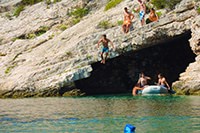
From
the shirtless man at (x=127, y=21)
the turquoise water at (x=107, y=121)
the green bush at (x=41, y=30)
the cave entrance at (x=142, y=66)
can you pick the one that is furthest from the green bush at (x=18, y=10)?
the turquoise water at (x=107, y=121)

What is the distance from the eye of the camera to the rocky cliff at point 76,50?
2662cm

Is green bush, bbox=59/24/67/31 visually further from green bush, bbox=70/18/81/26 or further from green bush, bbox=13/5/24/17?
green bush, bbox=13/5/24/17

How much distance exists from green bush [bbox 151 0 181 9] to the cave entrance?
384 centimetres

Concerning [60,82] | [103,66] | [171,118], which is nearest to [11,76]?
[60,82]

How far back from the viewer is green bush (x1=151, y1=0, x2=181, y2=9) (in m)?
29.1

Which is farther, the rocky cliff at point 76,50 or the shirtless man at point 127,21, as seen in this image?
the shirtless man at point 127,21

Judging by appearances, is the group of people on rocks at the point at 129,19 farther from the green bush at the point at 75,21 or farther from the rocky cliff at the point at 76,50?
the green bush at the point at 75,21

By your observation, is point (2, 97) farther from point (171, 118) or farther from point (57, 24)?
point (171, 118)

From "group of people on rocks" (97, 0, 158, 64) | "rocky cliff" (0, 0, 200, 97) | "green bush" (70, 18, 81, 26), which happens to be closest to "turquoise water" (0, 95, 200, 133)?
"rocky cliff" (0, 0, 200, 97)

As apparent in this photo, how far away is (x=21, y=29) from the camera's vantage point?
3709 centimetres

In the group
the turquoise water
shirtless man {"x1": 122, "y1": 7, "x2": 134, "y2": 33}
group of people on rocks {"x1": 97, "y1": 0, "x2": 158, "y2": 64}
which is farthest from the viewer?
shirtless man {"x1": 122, "y1": 7, "x2": 134, "y2": 33}

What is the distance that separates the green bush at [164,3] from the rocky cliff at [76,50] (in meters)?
1.49

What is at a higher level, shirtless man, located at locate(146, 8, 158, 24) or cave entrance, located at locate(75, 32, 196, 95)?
shirtless man, located at locate(146, 8, 158, 24)

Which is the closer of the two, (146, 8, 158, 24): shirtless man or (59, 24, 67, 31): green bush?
(146, 8, 158, 24): shirtless man
